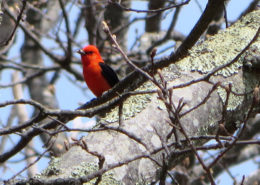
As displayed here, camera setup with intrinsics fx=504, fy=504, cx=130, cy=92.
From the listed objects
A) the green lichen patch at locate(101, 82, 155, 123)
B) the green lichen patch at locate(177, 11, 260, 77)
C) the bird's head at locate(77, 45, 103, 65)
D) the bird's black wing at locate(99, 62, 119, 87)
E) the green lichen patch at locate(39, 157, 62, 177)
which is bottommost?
the green lichen patch at locate(39, 157, 62, 177)

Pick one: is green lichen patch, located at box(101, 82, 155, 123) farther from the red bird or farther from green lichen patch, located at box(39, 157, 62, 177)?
the red bird

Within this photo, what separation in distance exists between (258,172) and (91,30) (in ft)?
10.8

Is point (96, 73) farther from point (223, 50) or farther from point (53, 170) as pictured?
point (53, 170)

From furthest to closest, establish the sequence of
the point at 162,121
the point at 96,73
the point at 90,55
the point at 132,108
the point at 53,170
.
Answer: the point at 90,55 → the point at 96,73 → the point at 132,108 → the point at 162,121 → the point at 53,170

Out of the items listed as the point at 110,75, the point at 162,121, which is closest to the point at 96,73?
the point at 110,75

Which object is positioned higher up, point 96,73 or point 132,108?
point 96,73

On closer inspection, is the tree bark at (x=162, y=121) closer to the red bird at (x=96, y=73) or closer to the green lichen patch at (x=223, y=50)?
the green lichen patch at (x=223, y=50)

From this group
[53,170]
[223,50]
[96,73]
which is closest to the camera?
[53,170]

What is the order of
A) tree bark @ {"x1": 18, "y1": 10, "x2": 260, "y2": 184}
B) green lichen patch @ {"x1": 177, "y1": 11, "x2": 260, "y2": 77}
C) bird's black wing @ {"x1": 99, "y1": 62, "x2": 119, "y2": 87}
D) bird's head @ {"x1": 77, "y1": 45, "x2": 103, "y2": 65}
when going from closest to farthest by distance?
1. tree bark @ {"x1": 18, "y1": 10, "x2": 260, "y2": 184}
2. green lichen patch @ {"x1": 177, "y1": 11, "x2": 260, "y2": 77}
3. bird's black wing @ {"x1": 99, "y1": 62, "x2": 119, "y2": 87}
4. bird's head @ {"x1": 77, "y1": 45, "x2": 103, "y2": 65}

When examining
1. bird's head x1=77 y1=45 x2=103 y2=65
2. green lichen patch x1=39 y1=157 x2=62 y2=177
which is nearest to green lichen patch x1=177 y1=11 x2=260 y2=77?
green lichen patch x1=39 y1=157 x2=62 y2=177

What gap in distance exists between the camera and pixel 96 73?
7285 mm

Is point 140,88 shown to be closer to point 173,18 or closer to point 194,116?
point 194,116

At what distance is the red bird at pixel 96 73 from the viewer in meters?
7.13

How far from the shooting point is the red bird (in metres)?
7.13
